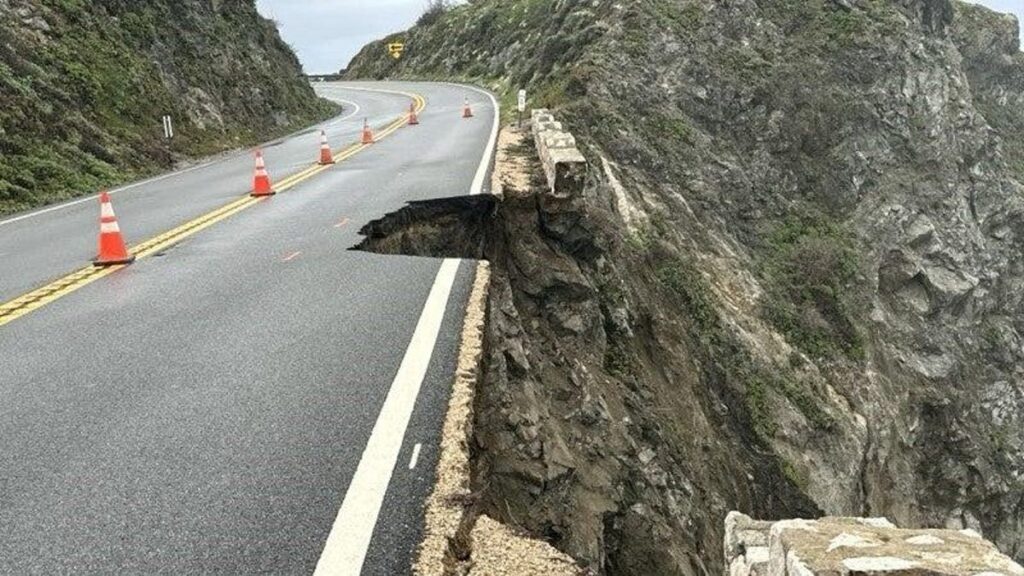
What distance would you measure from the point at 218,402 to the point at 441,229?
5723 millimetres

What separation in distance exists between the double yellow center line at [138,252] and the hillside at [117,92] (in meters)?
4.48

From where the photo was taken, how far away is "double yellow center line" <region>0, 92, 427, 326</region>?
7106mm

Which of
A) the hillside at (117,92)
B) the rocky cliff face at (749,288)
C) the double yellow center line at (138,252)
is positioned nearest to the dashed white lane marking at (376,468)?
the rocky cliff face at (749,288)

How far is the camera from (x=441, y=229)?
10320 millimetres

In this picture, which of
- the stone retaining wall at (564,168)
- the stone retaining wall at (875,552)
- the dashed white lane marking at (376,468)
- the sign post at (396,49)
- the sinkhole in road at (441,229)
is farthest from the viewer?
the sign post at (396,49)

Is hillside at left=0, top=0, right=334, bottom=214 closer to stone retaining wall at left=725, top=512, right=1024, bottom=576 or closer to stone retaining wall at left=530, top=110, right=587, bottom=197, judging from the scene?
stone retaining wall at left=530, top=110, right=587, bottom=197

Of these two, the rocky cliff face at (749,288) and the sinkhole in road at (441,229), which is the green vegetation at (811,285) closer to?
the rocky cliff face at (749,288)

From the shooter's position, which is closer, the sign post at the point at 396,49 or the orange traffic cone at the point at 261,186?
the orange traffic cone at the point at 261,186

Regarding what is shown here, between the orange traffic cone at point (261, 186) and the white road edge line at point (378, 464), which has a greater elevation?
the orange traffic cone at point (261, 186)

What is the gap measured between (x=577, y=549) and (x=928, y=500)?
69.1ft

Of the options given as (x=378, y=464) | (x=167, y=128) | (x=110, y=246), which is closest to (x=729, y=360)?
(x=110, y=246)

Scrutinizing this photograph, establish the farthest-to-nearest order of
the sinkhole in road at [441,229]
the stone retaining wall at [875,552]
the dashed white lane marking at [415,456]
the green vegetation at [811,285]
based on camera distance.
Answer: the green vegetation at [811,285] < the sinkhole in road at [441,229] < the dashed white lane marking at [415,456] < the stone retaining wall at [875,552]

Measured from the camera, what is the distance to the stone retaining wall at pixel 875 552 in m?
2.77

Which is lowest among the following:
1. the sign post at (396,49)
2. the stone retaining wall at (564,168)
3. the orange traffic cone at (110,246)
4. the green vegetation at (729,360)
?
the green vegetation at (729,360)
